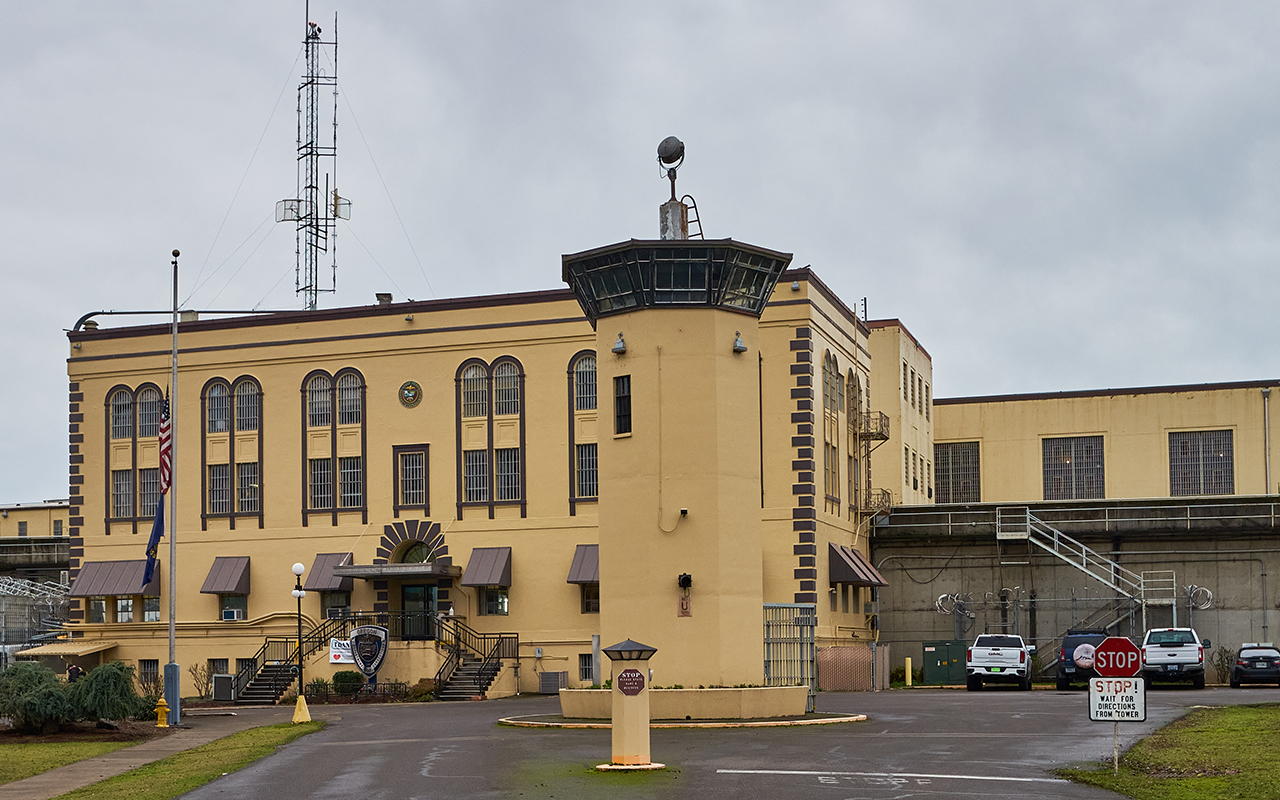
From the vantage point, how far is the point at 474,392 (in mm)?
50250

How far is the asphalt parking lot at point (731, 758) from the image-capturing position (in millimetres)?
19062

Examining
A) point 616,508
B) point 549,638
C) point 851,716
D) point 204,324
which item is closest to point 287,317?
point 204,324

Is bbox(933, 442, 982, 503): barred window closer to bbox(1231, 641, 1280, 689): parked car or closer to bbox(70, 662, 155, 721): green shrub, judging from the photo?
bbox(1231, 641, 1280, 689): parked car

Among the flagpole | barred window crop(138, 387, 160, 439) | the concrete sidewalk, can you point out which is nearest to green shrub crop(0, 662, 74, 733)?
the concrete sidewalk

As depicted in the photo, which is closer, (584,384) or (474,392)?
(584,384)

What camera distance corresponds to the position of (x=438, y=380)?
50.5m

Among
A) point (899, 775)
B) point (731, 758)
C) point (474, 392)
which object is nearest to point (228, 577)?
point (474, 392)

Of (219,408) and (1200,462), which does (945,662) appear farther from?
(219,408)

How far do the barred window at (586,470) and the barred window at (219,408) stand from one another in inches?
486

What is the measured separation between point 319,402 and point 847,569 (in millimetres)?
17939

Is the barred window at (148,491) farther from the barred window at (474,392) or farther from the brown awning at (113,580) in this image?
the barred window at (474,392)

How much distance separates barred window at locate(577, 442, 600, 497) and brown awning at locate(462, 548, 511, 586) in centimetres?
305

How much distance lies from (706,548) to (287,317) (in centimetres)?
2532

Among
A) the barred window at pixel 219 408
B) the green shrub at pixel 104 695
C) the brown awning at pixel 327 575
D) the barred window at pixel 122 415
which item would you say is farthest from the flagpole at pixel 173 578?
the barred window at pixel 122 415
